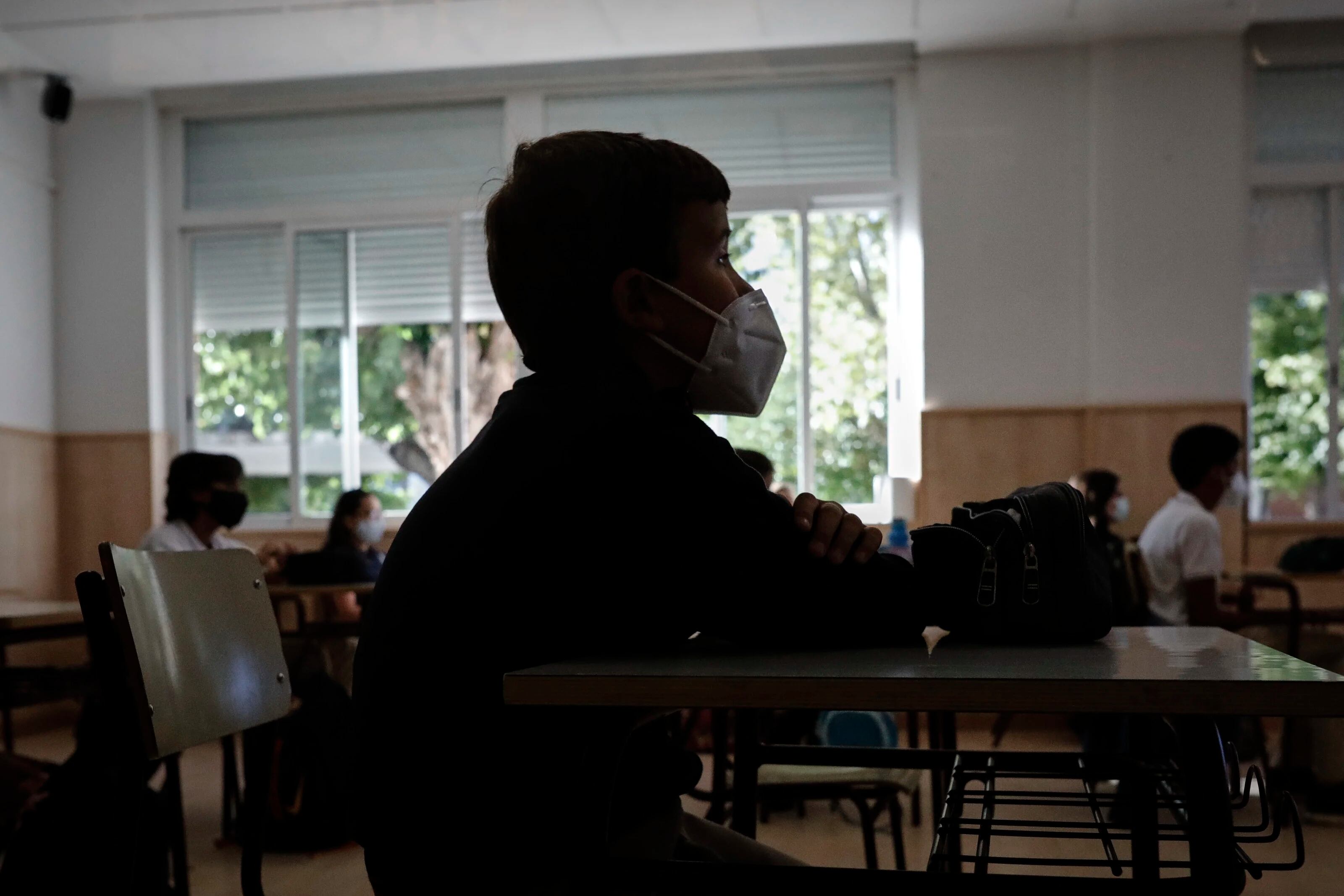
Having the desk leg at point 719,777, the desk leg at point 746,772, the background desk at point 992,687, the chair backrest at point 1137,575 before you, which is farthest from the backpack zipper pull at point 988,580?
the chair backrest at point 1137,575

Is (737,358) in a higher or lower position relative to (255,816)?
higher

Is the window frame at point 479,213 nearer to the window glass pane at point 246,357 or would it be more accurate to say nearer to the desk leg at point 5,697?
the window glass pane at point 246,357

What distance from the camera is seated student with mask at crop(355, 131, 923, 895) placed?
987 mm

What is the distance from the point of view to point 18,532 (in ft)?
20.9

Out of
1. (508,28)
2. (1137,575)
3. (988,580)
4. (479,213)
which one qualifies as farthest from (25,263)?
(988,580)

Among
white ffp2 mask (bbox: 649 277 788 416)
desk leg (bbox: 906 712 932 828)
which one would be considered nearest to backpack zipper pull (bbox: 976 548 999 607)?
white ffp2 mask (bbox: 649 277 788 416)

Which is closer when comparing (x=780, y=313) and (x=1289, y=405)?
(x=1289, y=405)

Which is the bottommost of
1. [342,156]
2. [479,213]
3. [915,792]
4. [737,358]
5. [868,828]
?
[915,792]

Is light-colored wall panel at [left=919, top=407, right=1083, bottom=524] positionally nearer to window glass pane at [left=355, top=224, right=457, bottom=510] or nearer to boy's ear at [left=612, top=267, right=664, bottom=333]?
window glass pane at [left=355, top=224, right=457, bottom=510]

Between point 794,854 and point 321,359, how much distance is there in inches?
172

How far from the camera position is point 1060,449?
5980 millimetres

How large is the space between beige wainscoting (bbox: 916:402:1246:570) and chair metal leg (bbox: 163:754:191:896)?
409cm

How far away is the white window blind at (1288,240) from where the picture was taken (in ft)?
20.0

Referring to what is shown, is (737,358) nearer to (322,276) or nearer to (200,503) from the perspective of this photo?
(200,503)
